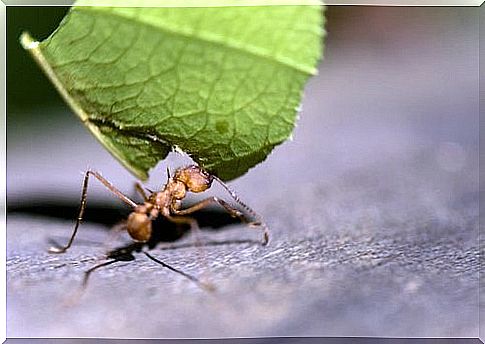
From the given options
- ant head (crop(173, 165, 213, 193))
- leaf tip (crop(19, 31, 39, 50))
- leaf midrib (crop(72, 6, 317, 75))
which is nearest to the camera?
leaf midrib (crop(72, 6, 317, 75))

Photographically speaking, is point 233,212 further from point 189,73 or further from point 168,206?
point 189,73

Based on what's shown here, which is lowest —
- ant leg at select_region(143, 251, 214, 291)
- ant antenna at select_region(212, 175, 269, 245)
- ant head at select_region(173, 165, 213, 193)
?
ant leg at select_region(143, 251, 214, 291)

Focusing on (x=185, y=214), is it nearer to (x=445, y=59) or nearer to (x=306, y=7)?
(x=306, y=7)

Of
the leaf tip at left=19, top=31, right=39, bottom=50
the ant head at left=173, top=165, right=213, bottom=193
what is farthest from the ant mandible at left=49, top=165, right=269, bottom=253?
the leaf tip at left=19, top=31, right=39, bottom=50

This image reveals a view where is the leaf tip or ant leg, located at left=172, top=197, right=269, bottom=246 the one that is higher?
the leaf tip

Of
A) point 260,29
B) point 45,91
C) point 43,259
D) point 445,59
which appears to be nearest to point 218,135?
point 260,29

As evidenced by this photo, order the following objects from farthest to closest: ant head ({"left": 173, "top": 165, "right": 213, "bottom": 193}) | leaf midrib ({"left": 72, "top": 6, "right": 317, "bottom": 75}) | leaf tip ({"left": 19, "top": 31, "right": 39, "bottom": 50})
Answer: ant head ({"left": 173, "top": 165, "right": 213, "bottom": 193})
leaf tip ({"left": 19, "top": 31, "right": 39, "bottom": 50})
leaf midrib ({"left": 72, "top": 6, "right": 317, "bottom": 75})

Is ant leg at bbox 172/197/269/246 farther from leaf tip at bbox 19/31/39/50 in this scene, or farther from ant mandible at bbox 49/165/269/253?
leaf tip at bbox 19/31/39/50

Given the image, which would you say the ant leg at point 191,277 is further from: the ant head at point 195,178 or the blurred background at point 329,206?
the ant head at point 195,178
